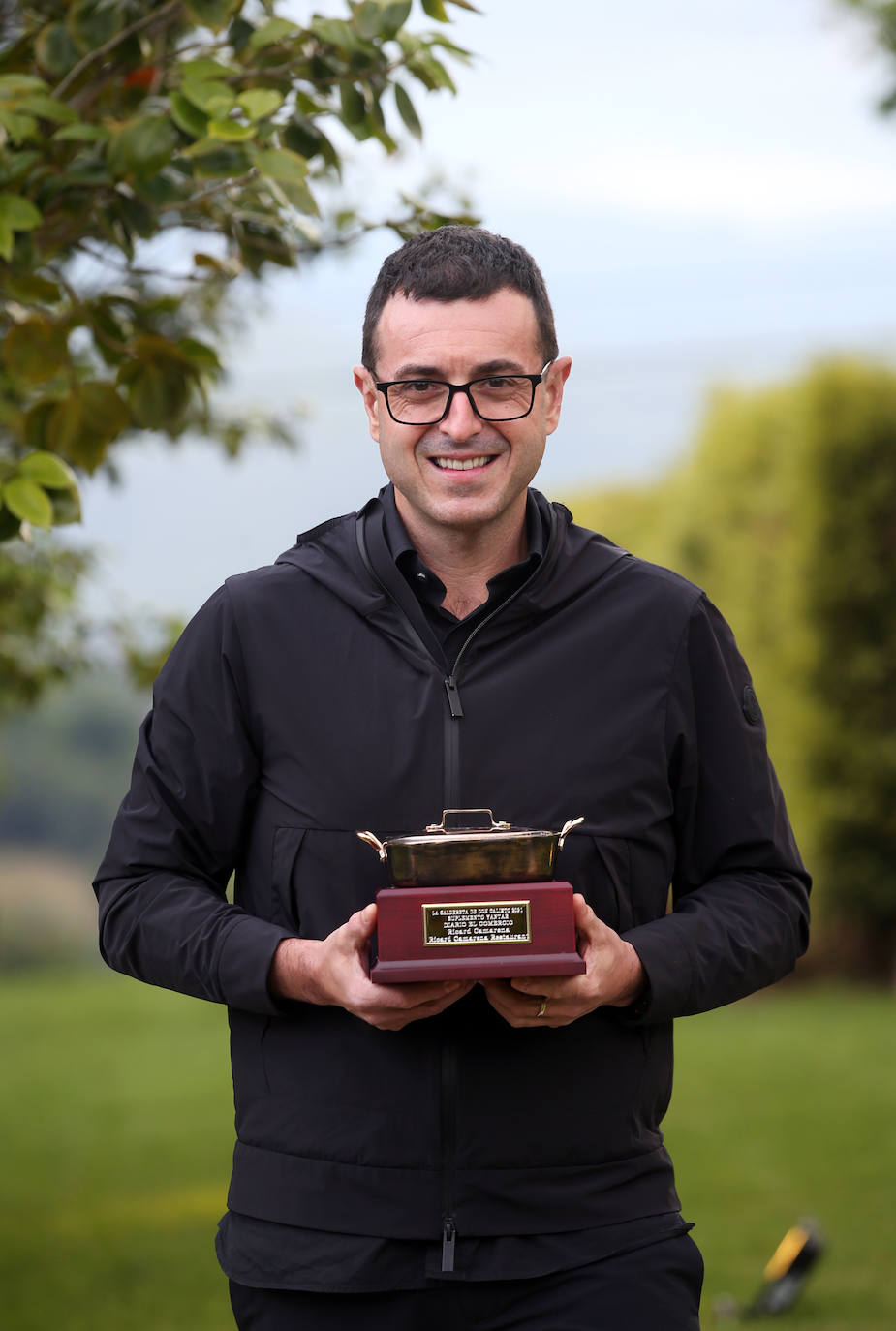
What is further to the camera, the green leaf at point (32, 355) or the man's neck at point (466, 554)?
the green leaf at point (32, 355)

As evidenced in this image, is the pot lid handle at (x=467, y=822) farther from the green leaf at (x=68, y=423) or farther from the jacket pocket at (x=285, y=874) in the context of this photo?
the green leaf at (x=68, y=423)

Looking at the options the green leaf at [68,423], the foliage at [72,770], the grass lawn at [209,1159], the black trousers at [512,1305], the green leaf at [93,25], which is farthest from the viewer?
the foliage at [72,770]

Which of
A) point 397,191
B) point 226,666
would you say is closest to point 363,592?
point 226,666

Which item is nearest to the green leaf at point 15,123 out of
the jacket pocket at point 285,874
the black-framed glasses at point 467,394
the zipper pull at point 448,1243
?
the black-framed glasses at point 467,394

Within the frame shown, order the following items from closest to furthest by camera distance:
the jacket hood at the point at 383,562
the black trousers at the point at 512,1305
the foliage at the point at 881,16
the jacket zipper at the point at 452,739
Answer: the black trousers at the point at 512,1305 → the jacket zipper at the point at 452,739 → the jacket hood at the point at 383,562 → the foliage at the point at 881,16

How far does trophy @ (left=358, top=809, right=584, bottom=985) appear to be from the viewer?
2.16 m

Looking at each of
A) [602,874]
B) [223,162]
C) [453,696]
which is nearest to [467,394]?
[453,696]

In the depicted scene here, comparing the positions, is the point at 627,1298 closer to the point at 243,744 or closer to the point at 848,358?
the point at 243,744

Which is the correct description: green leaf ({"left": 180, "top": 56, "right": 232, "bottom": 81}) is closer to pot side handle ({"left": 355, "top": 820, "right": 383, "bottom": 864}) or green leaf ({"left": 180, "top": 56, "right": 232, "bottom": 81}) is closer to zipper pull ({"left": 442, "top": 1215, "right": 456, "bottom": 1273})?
pot side handle ({"left": 355, "top": 820, "right": 383, "bottom": 864})

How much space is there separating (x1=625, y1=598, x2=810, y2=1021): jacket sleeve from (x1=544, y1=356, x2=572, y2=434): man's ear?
0.36m

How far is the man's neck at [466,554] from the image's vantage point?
2572 millimetres

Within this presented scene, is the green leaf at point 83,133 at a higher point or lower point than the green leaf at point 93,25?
lower

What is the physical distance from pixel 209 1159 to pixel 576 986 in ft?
29.7

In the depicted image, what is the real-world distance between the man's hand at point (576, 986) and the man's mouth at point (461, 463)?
65 centimetres
